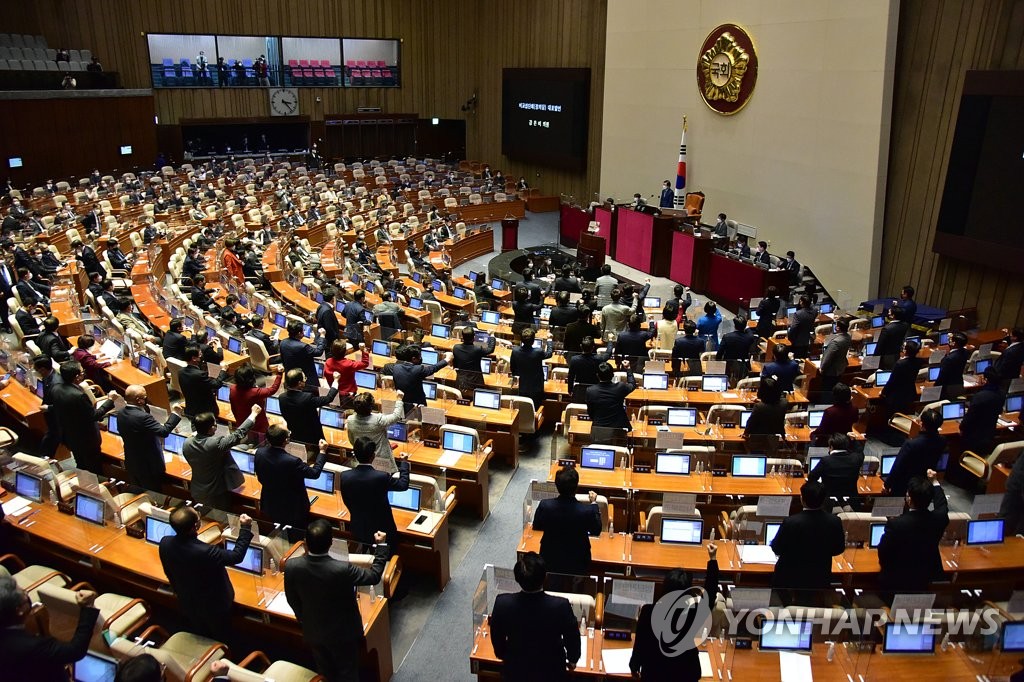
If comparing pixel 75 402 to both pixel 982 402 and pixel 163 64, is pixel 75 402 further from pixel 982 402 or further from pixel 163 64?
pixel 163 64

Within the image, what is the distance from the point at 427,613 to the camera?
239 inches

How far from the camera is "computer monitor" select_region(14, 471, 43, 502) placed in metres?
6.24

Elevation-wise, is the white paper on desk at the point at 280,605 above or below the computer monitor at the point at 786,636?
below

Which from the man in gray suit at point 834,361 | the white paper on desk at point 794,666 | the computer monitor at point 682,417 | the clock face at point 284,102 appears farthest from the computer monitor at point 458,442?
the clock face at point 284,102

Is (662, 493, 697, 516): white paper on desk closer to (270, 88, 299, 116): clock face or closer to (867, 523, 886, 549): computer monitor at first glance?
(867, 523, 886, 549): computer monitor

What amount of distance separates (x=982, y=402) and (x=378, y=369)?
23.0 feet

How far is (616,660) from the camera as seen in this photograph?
4.51 metres

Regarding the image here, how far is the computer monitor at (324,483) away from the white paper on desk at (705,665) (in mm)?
3382

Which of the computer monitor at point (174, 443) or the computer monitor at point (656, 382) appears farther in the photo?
the computer monitor at point (656, 382)

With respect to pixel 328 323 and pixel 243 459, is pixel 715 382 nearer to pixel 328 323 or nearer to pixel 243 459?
pixel 328 323

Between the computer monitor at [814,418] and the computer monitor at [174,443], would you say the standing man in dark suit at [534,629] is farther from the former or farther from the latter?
the computer monitor at [814,418]

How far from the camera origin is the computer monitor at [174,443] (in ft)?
22.7

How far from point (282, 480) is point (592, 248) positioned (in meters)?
15.0

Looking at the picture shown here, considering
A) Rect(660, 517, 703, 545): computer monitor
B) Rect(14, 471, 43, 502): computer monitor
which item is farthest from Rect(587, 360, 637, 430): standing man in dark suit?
Rect(14, 471, 43, 502): computer monitor
